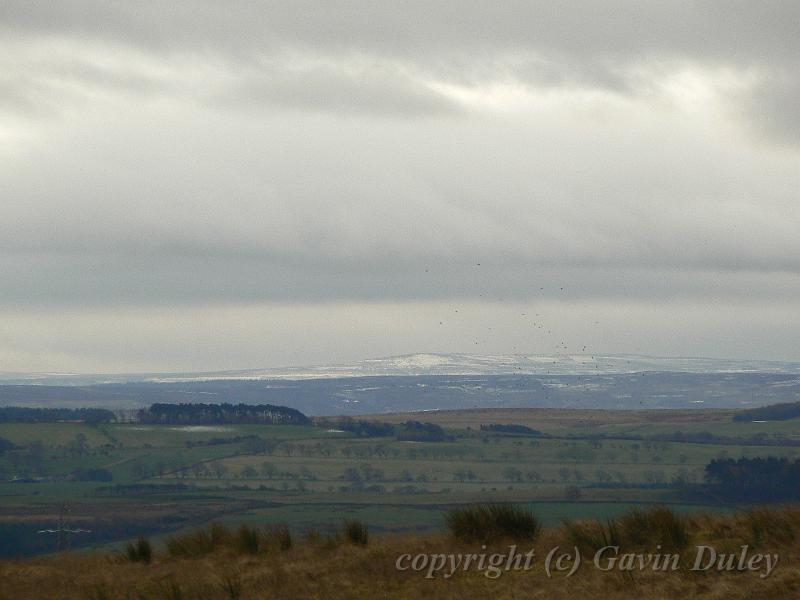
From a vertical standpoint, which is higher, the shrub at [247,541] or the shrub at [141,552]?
the shrub at [247,541]

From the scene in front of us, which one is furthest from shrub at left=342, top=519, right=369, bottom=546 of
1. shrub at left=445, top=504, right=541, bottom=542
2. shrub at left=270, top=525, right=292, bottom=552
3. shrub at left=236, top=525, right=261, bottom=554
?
shrub at left=236, top=525, right=261, bottom=554

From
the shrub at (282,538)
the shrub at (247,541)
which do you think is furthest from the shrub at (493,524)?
the shrub at (247,541)

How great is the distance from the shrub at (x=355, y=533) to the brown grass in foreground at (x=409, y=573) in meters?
0.22

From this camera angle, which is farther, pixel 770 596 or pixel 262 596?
pixel 262 596

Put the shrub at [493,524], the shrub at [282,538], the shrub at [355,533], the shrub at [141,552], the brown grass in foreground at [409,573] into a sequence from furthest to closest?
1. the shrub at [141,552]
2. the shrub at [282,538]
3. the shrub at [355,533]
4. the shrub at [493,524]
5. the brown grass in foreground at [409,573]

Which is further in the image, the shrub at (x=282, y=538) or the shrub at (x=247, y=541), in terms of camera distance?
the shrub at (x=247, y=541)

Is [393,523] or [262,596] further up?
[262,596]

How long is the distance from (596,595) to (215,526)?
15.6 meters

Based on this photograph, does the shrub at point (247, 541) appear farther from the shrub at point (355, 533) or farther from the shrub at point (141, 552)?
the shrub at point (141, 552)

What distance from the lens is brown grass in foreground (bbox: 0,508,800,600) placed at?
80.9ft

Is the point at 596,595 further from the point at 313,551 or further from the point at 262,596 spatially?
the point at 313,551

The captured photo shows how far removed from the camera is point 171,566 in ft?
109

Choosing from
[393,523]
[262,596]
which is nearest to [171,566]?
[262,596]

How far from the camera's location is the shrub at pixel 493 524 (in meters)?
30.6
